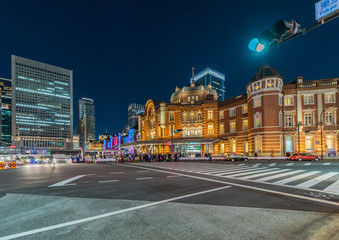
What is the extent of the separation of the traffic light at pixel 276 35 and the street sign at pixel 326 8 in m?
0.41

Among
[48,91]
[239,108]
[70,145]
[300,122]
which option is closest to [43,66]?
[48,91]

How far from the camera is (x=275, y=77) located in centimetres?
3294

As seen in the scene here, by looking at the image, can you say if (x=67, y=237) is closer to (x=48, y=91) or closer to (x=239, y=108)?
(x=239, y=108)

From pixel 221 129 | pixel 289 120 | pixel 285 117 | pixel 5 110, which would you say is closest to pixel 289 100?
pixel 285 117

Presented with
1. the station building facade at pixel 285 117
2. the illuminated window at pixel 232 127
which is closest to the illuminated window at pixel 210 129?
the illuminated window at pixel 232 127

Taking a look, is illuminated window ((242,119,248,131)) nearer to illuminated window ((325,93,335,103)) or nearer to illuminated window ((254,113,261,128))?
illuminated window ((254,113,261,128))

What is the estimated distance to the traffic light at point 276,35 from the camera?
13.5ft

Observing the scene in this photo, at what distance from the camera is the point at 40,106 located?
439 ft

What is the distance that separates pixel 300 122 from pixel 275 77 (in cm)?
915

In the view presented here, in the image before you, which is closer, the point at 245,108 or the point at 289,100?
the point at 289,100

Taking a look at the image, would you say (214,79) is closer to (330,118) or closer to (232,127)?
(232,127)

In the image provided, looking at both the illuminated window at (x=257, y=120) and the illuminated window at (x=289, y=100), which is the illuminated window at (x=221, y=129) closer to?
the illuminated window at (x=257, y=120)

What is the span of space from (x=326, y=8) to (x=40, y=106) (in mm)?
161671

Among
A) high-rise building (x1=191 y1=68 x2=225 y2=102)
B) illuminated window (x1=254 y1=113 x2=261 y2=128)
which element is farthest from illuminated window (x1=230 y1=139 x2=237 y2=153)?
high-rise building (x1=191 y1=68 x2=225 y2=102)
